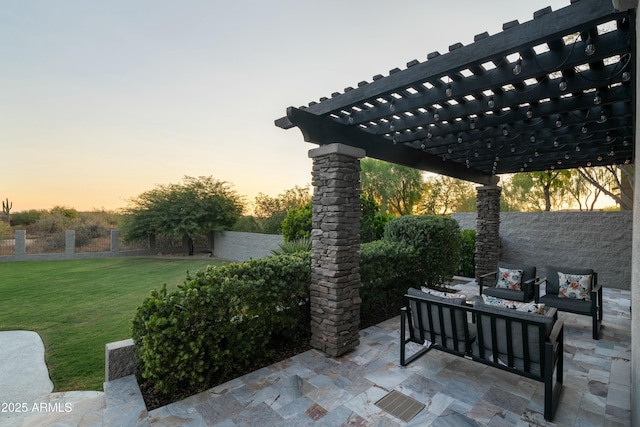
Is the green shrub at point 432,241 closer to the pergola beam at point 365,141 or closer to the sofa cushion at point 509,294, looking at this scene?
the sofa cushion at point 509,294

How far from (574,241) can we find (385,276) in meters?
6.44

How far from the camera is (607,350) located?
3.69 meters

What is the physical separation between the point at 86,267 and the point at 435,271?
45.3 feet

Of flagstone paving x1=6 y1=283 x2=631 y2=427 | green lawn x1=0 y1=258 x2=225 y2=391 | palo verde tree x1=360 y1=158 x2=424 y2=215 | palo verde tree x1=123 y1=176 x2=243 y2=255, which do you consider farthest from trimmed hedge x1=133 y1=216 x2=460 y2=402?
palo verde tree x1=360 y1=158 x2=424 y2=215

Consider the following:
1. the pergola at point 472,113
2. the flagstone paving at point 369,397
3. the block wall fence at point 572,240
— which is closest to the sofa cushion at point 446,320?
the flagstone paving at point 369,397

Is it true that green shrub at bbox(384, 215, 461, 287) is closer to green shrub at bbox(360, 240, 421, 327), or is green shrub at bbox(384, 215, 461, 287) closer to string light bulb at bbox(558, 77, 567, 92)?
green shrub at bbox(360, 240, 421, 327)

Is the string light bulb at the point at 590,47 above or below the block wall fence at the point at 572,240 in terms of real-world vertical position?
above

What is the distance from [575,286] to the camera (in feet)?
15.0

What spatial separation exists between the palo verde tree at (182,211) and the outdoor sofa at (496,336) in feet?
50.9

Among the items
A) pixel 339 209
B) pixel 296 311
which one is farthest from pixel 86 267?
pixel 339 209

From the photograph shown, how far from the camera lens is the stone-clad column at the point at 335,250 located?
351 cm

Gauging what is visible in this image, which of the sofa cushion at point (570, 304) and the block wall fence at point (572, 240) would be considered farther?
the block wall fence at point (572, 240)

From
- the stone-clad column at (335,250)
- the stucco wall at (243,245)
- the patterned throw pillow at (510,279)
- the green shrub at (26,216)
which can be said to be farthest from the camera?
the green shrub at (26,216)

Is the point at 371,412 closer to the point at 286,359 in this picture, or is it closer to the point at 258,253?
the point at 286,359
